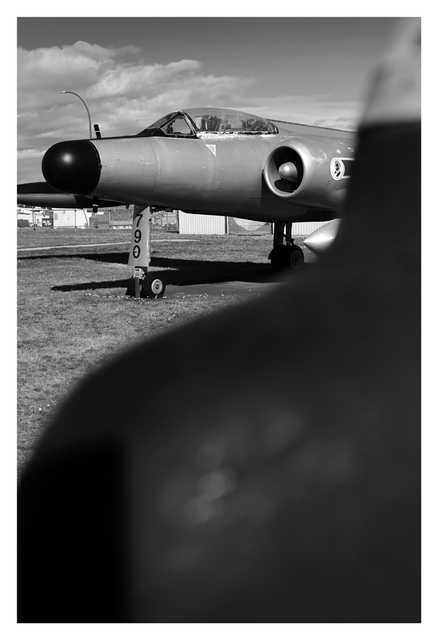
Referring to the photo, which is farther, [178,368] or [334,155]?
[334,155]

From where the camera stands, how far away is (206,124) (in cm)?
958

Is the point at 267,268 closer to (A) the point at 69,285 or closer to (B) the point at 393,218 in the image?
(A) the point at 69,285

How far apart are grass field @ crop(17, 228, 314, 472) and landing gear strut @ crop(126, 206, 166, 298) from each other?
0.24m

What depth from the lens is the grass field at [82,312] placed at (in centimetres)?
462

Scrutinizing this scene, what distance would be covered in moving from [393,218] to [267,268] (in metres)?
13.8

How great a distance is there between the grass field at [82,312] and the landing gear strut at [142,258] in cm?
24

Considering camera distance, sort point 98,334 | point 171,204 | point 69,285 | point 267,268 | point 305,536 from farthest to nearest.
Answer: point 267,268, point 69,285, point 171,204, point 98,334, point 305,536

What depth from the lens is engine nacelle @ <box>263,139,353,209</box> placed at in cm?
941

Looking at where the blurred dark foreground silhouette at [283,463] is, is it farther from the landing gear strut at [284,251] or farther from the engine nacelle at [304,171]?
the landing gear strut at [284,251]

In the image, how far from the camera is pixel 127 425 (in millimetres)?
319

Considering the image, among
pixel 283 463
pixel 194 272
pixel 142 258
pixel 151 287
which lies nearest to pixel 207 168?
pixel 142 258

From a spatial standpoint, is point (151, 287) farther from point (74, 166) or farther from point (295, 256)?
point (295, 256)

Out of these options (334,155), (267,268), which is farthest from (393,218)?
(267,268)

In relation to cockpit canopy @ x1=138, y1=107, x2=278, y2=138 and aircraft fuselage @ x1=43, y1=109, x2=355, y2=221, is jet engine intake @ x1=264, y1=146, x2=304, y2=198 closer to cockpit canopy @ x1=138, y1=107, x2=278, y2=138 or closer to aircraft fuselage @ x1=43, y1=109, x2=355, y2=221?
aircraft fuselage @ x1=43, y1=109, x2=355, y2=221
